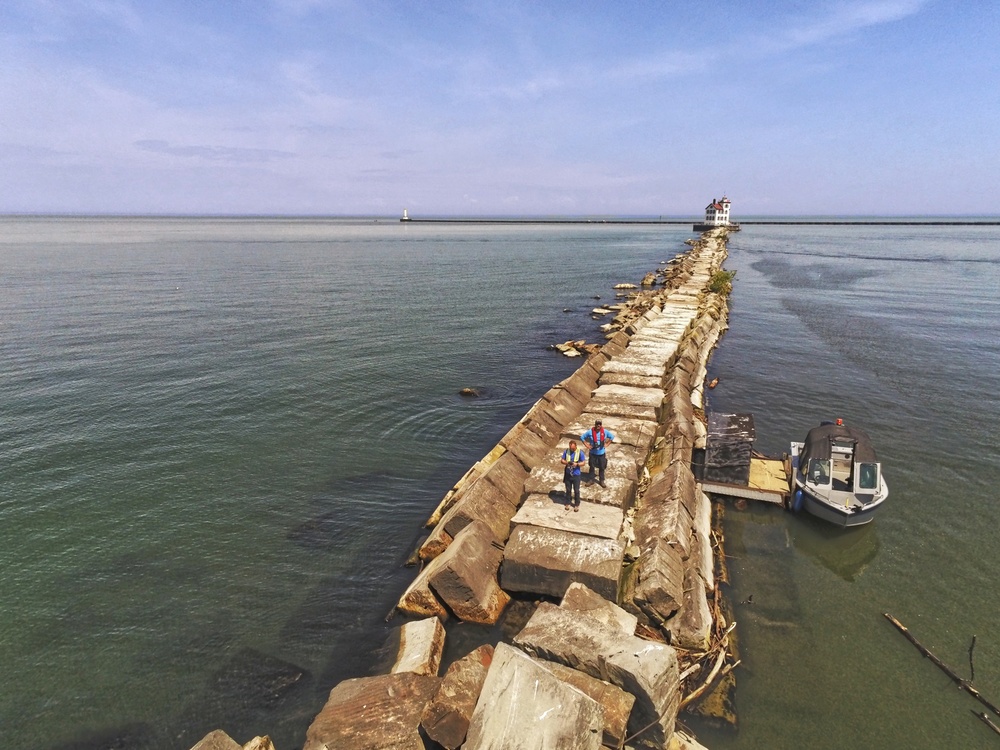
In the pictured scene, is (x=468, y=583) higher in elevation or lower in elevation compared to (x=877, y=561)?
higher

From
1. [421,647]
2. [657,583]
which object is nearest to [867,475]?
[657,583]

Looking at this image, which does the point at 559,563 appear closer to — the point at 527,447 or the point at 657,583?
the point at 657,583

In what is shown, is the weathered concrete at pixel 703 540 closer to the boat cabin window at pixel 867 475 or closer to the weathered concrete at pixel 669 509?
the weathered concrete at pixel 669 509

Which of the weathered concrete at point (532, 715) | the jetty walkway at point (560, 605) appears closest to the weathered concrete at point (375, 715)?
the jetty walkway at point (560, 605)

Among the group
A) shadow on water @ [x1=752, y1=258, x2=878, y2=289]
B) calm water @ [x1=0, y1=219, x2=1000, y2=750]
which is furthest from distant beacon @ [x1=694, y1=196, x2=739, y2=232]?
calm water @ [x1=0, y1=219, x2=1000, y2=750]

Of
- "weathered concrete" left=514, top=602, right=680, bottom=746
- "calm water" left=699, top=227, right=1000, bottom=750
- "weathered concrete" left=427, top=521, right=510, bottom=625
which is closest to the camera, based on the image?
"weathered concrete" left=514, top=602, right=680, bottom=746

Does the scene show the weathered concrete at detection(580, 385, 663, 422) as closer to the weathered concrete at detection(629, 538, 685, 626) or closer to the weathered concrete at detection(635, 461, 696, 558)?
the weathered concrete at detection(635, 461, 696, 558)
